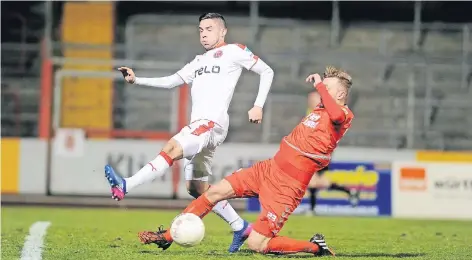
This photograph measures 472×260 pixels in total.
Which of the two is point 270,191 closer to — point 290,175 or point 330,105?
point 290,175

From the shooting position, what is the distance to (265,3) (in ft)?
80.5

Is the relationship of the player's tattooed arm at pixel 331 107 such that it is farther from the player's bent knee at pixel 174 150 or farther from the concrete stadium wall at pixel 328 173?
the concrete stadium wall at pixel 328 173

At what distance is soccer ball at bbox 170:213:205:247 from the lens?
27.5 ft

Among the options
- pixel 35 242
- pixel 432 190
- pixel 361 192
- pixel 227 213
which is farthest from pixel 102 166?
pixel 227 213

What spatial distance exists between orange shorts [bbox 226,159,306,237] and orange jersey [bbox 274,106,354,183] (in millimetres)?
88

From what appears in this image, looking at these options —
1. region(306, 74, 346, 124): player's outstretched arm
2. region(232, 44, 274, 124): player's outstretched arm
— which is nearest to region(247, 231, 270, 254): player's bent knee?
region(306, 74, 346, 124): player's outstretched arm

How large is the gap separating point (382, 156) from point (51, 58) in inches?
297

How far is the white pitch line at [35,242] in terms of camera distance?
8734mm

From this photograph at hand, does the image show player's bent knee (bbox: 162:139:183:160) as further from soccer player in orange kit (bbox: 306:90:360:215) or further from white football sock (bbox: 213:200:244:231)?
soccer player in orange kit (bbox: 306:90:360:215)

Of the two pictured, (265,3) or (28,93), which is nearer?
(28,93)

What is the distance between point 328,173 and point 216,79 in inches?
343

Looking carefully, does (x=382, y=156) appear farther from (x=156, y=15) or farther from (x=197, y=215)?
(x=197, y=215)

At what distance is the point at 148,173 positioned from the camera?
8.64 meters

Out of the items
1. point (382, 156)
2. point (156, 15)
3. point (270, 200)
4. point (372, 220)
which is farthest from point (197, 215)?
point (156, 15)
